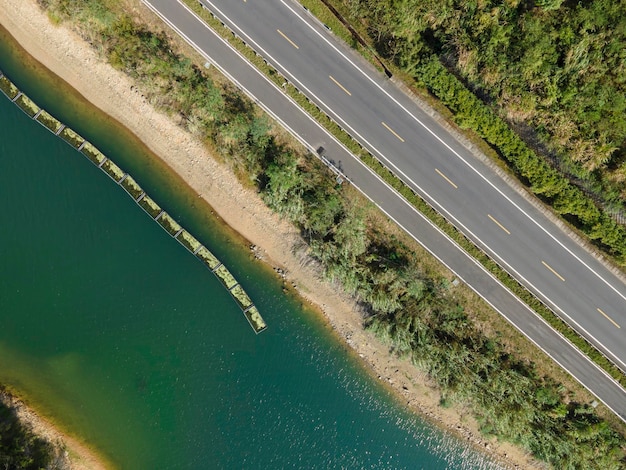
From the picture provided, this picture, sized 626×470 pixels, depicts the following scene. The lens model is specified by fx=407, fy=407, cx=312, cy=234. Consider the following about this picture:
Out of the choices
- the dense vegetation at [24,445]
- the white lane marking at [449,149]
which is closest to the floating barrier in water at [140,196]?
the white lane marking at [449,149]

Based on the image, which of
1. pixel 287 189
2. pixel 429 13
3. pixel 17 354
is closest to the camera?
pixel 429 13

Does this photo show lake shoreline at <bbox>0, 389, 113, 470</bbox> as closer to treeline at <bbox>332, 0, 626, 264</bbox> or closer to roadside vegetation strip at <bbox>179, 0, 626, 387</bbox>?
roadside vegetation strip at <bbox>179, 0, 626, 387</bbox>

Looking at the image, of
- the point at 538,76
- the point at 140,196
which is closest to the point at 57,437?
the point at 140,196

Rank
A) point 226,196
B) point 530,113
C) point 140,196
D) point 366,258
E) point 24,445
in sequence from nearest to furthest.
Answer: point 530,113
point 366,258
point 24,445
point 140,196
point 226,196

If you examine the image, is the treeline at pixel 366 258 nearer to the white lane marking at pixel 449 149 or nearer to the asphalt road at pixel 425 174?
the asphalt road at pixel 425 174

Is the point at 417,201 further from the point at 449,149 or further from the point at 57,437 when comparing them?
the point at 57,437

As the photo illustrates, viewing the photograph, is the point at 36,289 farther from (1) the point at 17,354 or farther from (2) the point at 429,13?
(2) the point at 429,13

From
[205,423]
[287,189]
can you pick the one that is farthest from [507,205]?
[205,423]
